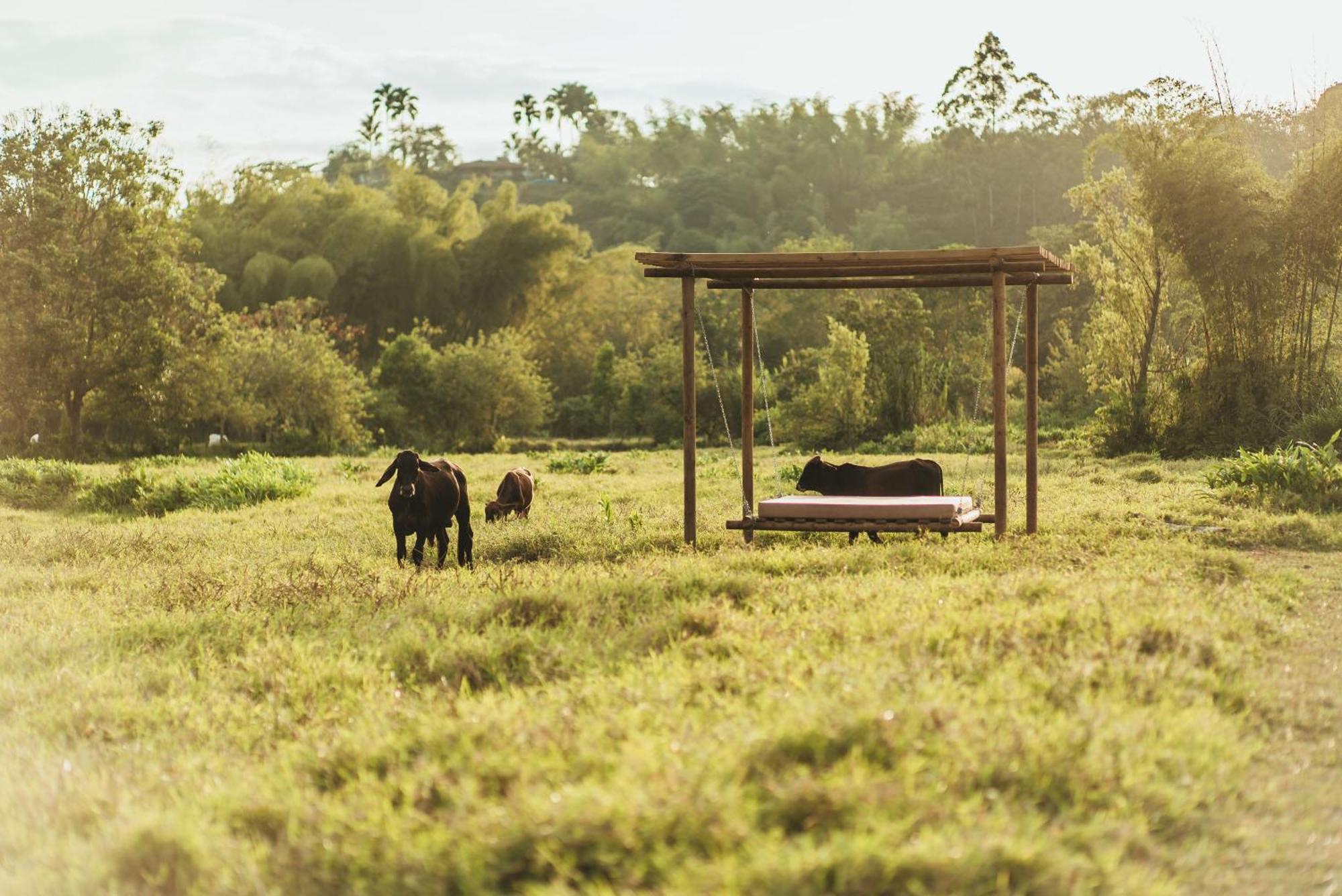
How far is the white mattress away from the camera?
892cm

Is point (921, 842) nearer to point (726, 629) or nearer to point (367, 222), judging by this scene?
point (726, 629)

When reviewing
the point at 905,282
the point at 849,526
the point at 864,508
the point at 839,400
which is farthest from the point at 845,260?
the point at 839,400

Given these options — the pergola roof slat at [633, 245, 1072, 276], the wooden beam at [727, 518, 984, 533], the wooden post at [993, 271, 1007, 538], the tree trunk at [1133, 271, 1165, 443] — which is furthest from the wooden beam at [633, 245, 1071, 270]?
the tree trunk at [1133, 271, 1165, 443]

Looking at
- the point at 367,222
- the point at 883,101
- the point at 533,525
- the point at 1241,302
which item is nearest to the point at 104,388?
the point at 367,222

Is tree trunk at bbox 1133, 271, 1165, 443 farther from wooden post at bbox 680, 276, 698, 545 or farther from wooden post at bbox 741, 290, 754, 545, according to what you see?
wooden post at bbox 680, 276, 698, 545

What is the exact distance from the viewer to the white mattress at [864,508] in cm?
892

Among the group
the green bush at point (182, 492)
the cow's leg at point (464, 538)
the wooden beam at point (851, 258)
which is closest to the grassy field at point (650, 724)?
the cow's leg at point (464, 538)

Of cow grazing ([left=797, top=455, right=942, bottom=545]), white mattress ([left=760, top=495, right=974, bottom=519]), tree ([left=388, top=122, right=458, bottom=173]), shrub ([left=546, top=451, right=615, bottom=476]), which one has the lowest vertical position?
shrub ([left=546, top=451, right=615, bottom=476])

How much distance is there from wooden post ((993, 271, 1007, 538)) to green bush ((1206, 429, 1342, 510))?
3262mm

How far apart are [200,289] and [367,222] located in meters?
11.0

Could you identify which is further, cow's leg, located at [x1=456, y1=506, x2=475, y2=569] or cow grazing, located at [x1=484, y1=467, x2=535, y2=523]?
cow grazing, located at [x1=484, y1=467, x2=535, y2=523]

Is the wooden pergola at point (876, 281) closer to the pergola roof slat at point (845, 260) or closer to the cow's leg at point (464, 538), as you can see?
the pergola roof slat at point (845, 260)

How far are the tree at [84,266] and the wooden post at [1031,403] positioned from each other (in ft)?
71.7

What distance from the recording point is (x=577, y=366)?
41.9 meters
